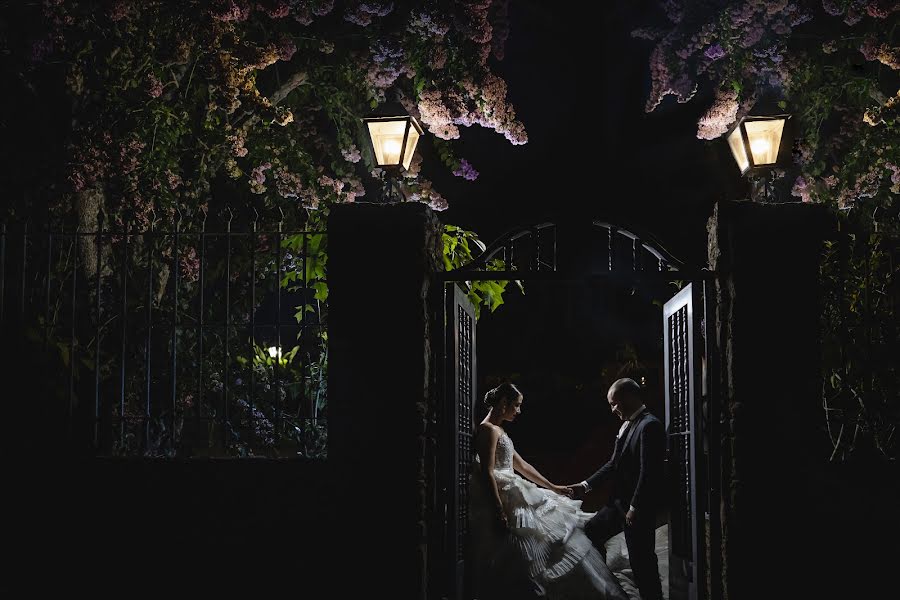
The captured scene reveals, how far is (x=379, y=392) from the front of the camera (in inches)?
262

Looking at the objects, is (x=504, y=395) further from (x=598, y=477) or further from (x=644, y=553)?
(x=644, y=553)

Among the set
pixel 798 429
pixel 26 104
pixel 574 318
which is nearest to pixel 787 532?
pixel 798 429

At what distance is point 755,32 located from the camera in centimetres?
1074

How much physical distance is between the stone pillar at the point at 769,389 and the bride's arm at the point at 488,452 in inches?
89.1

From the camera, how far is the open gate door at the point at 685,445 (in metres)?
6.61

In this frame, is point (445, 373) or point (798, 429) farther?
point (445, 373)

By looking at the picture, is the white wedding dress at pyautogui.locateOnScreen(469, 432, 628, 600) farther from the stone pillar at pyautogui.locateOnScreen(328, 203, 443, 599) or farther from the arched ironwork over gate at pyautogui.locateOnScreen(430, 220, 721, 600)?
the stone pillar at pyautogui.locateOnScreen(328, 203, 443, 599)

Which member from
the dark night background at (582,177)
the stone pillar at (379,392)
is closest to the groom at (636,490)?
the stone pillar at (379,392)

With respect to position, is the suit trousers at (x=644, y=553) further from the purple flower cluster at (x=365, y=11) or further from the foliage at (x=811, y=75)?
the purple flower cluster at (x=365, y=11)

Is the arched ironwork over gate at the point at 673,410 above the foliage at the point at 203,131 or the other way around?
the other way around

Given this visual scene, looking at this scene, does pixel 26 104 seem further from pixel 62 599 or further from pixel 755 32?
pixel 755 32

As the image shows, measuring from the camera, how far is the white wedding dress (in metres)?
7.87

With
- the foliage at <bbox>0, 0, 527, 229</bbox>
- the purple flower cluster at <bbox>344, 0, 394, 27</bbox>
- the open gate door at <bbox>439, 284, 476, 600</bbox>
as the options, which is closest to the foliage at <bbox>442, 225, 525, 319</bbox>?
the open gate door at <bbox>439, 284, 476, 600</bbox>

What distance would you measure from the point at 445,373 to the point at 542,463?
8.95 m
